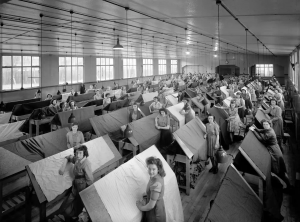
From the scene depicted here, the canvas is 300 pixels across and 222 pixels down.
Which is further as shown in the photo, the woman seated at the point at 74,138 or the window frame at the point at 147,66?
the window frame at the point at 147,66

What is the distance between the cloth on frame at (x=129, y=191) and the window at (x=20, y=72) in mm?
13390

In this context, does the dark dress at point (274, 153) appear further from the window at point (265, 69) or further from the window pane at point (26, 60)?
the window at point (265, 69)

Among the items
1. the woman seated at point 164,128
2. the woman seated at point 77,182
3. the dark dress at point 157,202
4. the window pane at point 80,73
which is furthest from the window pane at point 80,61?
the dark dress at point 157,202

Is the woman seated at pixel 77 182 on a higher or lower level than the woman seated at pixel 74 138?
lower

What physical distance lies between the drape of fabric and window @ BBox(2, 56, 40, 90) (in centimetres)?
1296

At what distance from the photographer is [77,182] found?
11.3 feet

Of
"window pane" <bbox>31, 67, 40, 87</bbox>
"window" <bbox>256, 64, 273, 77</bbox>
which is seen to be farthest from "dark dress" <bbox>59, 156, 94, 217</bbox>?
"window" <bbox>256, 64, 273, 77</bbox>

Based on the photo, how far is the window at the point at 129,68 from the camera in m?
23.8

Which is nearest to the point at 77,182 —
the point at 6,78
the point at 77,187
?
the point at 77,187

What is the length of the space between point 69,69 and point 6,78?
5022 millimetres

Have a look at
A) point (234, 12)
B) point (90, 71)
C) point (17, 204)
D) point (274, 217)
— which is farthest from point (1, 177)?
point (90, 71)

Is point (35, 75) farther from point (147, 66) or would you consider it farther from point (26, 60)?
point (147, 66)

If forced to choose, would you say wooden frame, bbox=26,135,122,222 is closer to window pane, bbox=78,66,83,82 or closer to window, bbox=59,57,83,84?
window, bbox=59,57,83,84

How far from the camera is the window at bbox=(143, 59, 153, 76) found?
88.6 ft
